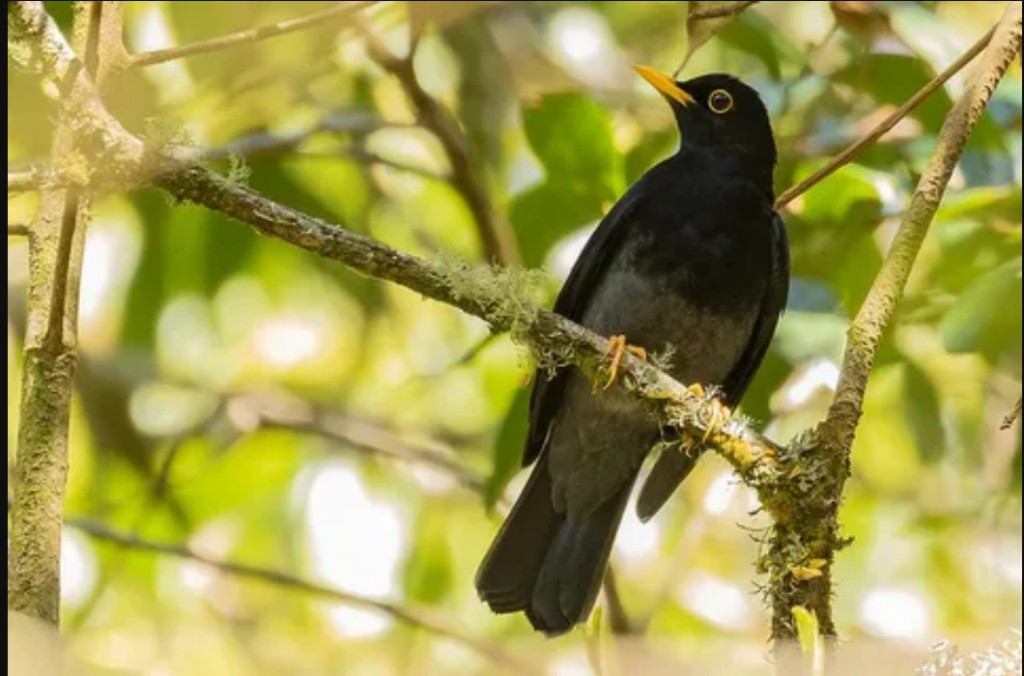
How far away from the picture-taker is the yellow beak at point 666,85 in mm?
5520

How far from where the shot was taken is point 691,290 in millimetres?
4996

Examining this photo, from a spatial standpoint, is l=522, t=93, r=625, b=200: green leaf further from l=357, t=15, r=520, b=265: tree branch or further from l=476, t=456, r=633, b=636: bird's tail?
l=476, t=456, r=633, b=636: bird's tail

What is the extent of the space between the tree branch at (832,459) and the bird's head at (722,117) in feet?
5.84

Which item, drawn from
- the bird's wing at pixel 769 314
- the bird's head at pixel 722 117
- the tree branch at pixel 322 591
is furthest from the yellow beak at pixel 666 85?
the tree branch at pixel 322 591

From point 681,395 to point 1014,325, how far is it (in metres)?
1.54

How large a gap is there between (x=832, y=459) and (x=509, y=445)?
180 centimetres

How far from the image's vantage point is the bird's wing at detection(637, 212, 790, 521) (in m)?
4.88

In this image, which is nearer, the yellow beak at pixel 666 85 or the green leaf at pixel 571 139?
the green leaf at pixel 571 139

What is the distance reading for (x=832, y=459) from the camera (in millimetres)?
3471

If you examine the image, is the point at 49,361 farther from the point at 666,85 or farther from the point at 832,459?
the point at 666,85

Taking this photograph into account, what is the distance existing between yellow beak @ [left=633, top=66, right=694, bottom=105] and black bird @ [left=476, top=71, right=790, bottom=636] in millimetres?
273

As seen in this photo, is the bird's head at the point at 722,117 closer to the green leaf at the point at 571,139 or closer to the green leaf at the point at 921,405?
the green leaf at the point at 571,139

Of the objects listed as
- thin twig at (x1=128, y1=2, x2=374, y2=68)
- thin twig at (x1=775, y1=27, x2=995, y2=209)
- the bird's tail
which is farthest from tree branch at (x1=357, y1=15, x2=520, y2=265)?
thin twig at (x1=128, y1=2, x2=374, y2=68)

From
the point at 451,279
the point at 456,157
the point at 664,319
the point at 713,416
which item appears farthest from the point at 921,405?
the point at 451,279
